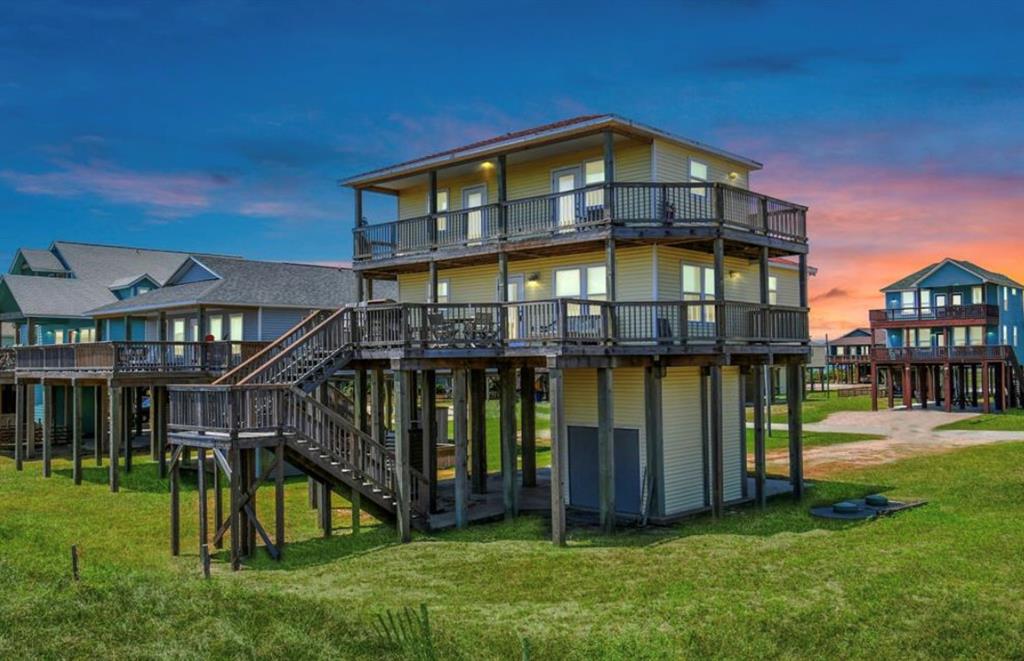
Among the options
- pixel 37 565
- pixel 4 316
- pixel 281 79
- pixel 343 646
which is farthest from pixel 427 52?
pixel 4 316

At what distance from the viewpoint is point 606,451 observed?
1927 centimetres

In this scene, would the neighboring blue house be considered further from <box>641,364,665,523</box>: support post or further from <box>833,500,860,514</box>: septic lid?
<box>641,364,665,523</box>: support post

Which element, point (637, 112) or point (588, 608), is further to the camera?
point (637, 112)

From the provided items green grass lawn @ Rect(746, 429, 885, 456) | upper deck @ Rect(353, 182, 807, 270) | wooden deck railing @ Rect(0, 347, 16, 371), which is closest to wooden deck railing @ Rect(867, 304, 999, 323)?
green grass lawn @ Rect(746, 429, 885, 456)

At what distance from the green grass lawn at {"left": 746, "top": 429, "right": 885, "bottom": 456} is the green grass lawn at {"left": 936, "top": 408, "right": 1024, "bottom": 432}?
21.7 feet

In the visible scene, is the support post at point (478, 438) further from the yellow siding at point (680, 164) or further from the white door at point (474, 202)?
the yellow siding at point (680, 164)

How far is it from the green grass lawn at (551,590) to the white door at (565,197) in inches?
334

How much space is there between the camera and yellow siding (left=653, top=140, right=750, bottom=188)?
22.5m

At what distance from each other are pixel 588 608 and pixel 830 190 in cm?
2736

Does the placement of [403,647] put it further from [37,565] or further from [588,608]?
[37,565]

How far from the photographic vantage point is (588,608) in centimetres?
1323

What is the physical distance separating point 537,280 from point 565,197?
107 inches

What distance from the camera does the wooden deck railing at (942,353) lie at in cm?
5256

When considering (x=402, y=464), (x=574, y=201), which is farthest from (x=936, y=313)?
(x=402, y=464)
